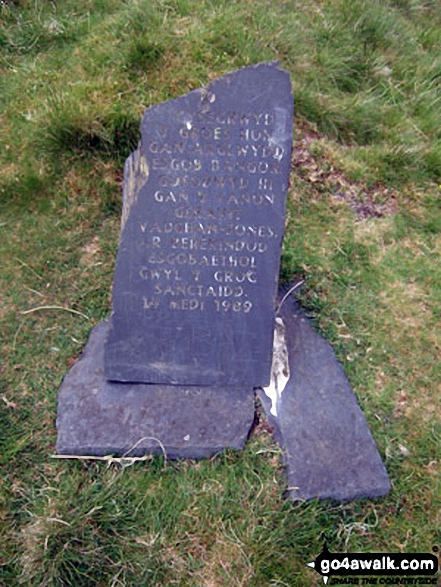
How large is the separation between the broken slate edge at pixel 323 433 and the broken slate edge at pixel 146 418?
169 millimetres

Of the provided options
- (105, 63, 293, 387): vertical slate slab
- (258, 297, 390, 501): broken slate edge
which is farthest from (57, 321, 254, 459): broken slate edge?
(258, 297, 390, 501): broken slate edge

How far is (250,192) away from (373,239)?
1.37 m

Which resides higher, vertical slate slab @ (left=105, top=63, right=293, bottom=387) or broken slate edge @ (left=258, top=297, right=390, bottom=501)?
vertical slate slab @ (left=105, top=63, right=293, bottom=387)

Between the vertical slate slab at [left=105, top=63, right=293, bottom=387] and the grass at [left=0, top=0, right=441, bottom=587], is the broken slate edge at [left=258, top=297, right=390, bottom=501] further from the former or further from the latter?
the vertical slate slab at [left=105, top=63, right=293, bottom=387]

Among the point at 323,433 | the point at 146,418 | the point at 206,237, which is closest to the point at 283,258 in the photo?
the point at 206,237

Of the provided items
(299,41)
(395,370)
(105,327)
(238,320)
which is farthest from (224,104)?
(299,41)

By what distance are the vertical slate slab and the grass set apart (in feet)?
1.23

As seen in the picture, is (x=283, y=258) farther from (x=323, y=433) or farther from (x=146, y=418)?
(x=146, y=418)

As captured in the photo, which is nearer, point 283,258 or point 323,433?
point 323,433

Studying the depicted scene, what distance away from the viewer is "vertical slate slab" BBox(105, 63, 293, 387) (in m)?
2.20

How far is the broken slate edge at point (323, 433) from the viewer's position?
2334 millimetres

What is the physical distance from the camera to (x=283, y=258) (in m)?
3.18

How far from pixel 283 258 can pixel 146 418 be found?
1.17m

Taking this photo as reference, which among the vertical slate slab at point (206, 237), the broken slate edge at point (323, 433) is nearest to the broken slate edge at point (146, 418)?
the vertical slate slab at point (206, 237)
